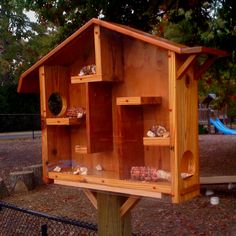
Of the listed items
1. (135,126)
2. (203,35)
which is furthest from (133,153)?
(203,35)

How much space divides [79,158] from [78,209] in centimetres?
338

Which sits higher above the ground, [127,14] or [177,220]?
[127,14]

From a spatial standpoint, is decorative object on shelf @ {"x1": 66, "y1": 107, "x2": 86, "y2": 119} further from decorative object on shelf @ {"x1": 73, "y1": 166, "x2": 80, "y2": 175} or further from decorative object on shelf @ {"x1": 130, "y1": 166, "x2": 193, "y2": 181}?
decorative object on shelf @ {"x1": 130, "y1": 166, "x2": 193, "y2": 181}

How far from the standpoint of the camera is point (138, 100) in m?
2.35

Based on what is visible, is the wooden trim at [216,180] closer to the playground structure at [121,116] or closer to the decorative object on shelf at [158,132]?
the playground structure at [121,116]

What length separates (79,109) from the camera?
2799 mm

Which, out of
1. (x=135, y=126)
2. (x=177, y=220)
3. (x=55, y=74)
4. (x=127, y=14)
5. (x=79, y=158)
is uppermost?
(x=127, y=14)

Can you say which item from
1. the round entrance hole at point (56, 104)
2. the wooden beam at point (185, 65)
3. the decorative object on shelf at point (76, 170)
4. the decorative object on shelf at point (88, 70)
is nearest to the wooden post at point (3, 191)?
the round entrance hole at point (56, 104)

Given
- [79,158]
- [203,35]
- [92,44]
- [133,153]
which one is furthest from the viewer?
[203,35]

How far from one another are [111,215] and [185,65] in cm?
103

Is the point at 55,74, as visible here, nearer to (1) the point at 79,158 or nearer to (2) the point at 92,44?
(2) the point at 92,44

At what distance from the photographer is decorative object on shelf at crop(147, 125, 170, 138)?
2318 mm

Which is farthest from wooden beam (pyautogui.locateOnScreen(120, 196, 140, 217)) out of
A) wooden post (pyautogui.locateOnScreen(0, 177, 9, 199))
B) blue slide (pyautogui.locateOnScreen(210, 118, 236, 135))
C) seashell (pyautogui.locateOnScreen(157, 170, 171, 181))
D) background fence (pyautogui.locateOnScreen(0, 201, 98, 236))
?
blue slide (pyautogui.locateOnScreen(210, 118, 236, 135))

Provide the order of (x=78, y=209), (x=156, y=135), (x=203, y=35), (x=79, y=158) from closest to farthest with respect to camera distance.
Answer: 1. (x=156, y=135)
2. (x=79, y=158)
3. (x=78, y=209)
4. (x=203, y=35)
